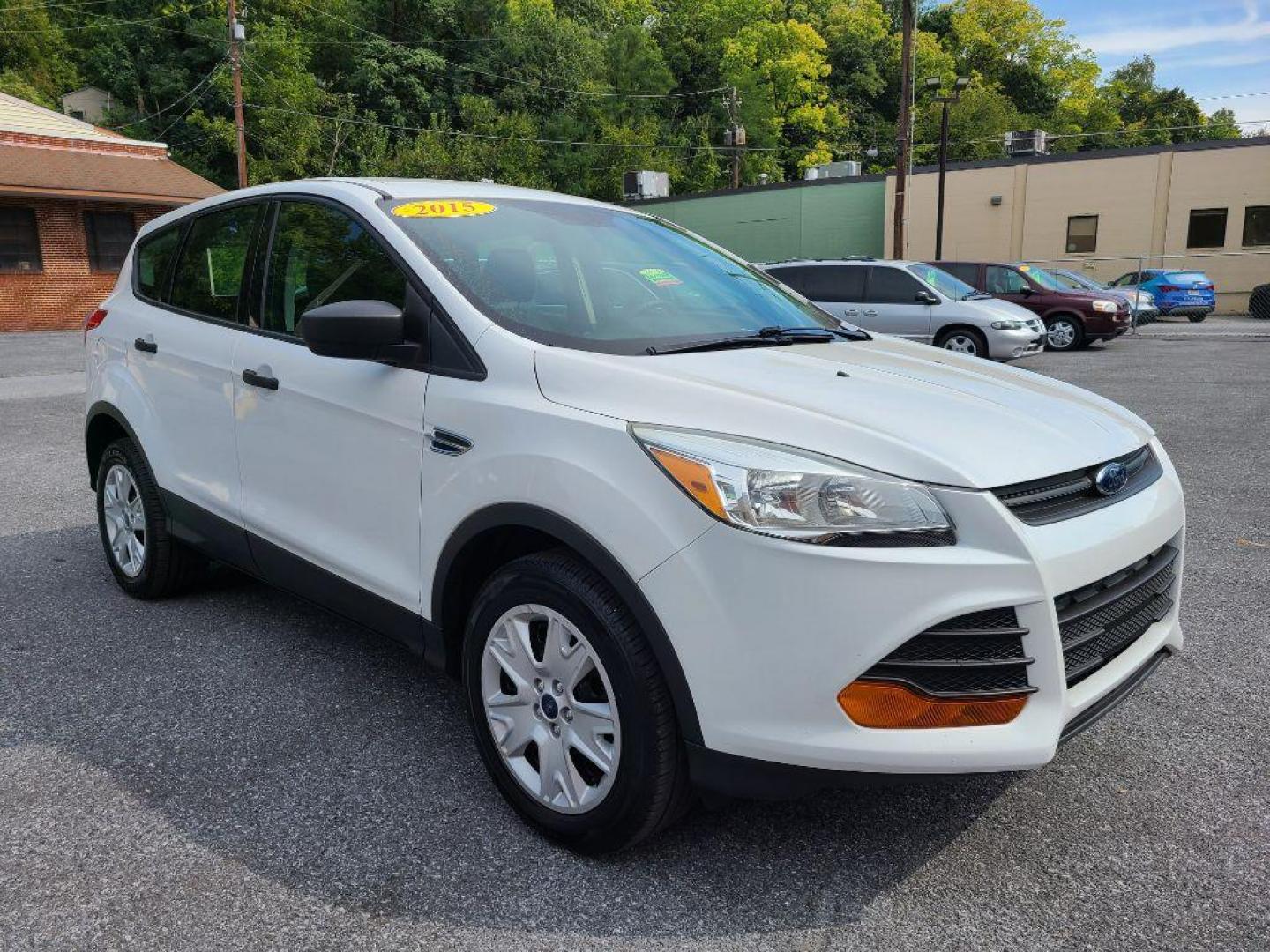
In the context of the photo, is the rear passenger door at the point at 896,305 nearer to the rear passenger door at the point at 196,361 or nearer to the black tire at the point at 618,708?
the rear passenger door at the point at 196,361

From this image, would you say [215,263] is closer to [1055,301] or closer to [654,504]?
[654,504]

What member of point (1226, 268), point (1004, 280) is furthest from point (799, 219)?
point (1004, 280)

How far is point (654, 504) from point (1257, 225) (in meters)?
35.1

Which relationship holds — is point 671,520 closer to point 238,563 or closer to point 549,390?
point 549,390

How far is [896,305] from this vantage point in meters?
15.1

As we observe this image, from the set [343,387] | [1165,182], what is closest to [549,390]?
[343,387]

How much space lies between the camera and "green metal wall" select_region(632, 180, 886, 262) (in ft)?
115

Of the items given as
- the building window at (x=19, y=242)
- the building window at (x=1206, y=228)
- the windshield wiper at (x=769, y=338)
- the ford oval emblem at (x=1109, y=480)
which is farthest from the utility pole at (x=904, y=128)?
the ford oval emblem at (x=1109, y=480)

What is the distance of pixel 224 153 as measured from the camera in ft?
154

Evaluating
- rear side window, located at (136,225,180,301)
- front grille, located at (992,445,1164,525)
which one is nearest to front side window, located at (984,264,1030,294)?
rear side window, located at (136,225,180,301)

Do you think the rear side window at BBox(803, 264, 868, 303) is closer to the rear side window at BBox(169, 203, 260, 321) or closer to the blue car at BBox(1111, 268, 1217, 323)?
the rear side window at BBox(169, 203, 260, 321)

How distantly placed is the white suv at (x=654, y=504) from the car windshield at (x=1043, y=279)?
16138 mm

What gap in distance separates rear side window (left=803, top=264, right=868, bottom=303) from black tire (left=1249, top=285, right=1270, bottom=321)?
17532mm

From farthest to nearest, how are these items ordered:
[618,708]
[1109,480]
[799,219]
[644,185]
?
[644,185] → [799,219] → [1109,480] → [618,708]
